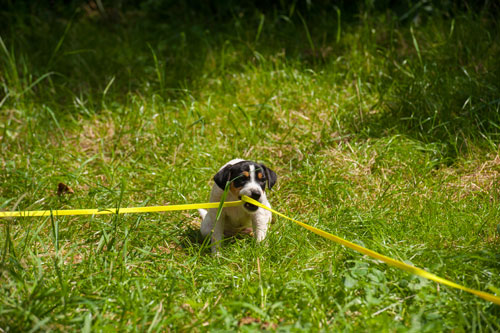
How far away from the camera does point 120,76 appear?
278 inches

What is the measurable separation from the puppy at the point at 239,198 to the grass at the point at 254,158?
179mm

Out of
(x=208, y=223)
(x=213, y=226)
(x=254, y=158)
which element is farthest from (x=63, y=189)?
(x=254, y=158)

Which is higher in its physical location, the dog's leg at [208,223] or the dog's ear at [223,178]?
the dog's ear at [223,178]

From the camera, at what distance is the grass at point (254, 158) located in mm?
3014

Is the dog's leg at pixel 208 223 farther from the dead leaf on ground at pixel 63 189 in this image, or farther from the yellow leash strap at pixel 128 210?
the dead leaf on ground at pixel 63 189

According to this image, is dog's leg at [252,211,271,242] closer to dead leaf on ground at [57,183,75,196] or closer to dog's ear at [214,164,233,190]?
dog's ear at [214,164,233,190]

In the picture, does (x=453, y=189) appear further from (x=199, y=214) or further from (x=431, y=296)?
(x=199, y=214)

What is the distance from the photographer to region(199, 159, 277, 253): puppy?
4.07m

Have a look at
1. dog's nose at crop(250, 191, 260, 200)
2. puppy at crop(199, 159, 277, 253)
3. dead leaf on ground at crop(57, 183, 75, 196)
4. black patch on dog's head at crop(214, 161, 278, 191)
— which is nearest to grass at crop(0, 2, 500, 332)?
dead leaf on ground at crop(57, 183, 75, 196)

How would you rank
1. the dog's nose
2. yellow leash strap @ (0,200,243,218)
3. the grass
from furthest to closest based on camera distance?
the dog's nose, yellow leash strap @ (0,200,243,218), the grass

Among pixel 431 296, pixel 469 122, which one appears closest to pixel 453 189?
pixel 469 122

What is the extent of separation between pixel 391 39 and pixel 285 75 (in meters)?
1.55

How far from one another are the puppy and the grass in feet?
0.59

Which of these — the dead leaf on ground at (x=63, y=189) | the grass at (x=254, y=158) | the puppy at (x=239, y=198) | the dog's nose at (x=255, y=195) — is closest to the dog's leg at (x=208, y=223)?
the puppy at (x=239, y=198)
